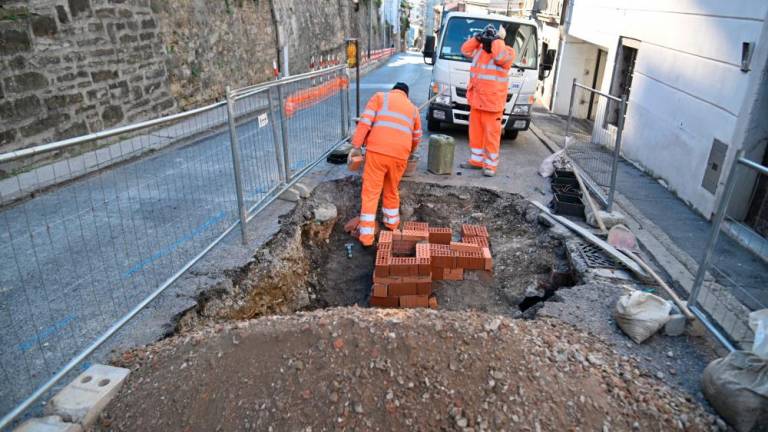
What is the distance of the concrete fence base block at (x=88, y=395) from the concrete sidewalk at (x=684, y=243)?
4.07 m

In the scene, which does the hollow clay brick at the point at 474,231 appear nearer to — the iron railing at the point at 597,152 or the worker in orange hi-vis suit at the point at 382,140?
the worker in orange hi-vis suit at the point at 382,140

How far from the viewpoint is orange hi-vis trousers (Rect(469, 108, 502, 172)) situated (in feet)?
23.2

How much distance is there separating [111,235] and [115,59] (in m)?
4.35

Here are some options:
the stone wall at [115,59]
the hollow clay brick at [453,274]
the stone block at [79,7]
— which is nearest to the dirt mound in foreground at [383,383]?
the hollow clay brick at [453,274]

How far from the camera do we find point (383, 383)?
2.65 m

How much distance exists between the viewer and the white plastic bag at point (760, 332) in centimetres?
265

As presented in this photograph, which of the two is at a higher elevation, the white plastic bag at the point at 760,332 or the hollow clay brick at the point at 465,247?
the white plastic bag at the point at 760,332

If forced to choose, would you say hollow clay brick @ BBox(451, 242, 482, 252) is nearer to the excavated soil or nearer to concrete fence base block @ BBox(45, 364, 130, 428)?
the excavated soil

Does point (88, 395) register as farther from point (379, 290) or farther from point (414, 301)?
point (414, 301)

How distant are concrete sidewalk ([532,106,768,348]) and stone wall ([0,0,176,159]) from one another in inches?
302

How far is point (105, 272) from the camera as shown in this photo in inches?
156

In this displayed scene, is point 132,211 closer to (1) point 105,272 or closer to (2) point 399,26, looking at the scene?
(1) point 105,272

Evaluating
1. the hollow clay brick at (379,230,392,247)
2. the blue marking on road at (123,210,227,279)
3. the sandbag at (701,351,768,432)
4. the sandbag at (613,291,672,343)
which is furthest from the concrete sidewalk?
the blue marking on road at (123,210,227,279)

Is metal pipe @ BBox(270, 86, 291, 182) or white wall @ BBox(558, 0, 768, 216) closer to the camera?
metal pipe @ BBox(270, 86, 291, 182)
